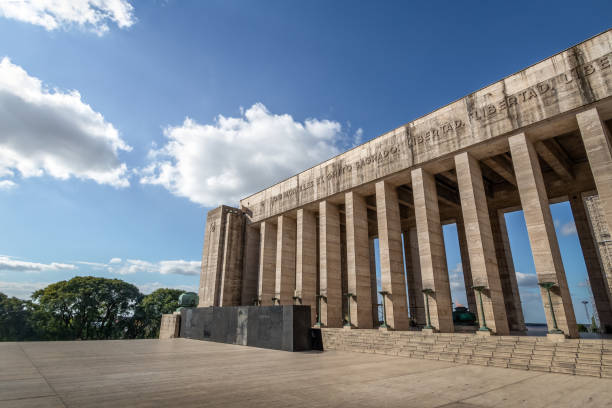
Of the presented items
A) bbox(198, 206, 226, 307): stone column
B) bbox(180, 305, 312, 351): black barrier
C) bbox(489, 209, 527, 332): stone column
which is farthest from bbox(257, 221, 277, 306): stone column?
bbox(489, 209, 527, 332): stone column

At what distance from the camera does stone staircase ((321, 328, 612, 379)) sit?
9.43 metres

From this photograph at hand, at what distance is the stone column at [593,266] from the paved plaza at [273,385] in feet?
51.1

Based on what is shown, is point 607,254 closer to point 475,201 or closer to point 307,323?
point 475,201

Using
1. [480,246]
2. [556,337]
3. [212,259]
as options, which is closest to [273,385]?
[556,337]

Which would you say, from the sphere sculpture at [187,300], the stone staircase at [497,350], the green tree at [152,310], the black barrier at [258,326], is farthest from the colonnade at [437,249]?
the green tree at [152,310]

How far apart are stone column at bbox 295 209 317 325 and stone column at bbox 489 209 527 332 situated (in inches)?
581

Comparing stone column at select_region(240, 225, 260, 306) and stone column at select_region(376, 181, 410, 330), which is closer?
stone column at select_region(376, 181, 410, 330)

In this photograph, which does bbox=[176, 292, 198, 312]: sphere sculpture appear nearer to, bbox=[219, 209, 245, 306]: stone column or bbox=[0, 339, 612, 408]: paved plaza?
bbox=[219, 209, 245, 306]: stone column

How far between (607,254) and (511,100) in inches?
1635

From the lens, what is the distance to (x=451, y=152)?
62.5 feet

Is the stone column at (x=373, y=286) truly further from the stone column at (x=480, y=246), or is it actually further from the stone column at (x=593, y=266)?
the stone column at (x=593, y=266)

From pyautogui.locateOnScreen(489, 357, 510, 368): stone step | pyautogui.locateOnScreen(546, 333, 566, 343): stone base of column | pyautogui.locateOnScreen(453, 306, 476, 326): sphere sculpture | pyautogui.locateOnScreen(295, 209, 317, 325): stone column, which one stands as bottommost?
pyautogui.locateOnScreen(489, 357, 510, 368): stone step

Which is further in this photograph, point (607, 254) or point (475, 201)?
point (607, 254)

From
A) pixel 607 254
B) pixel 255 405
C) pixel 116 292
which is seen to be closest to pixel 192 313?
pixel 255 405
